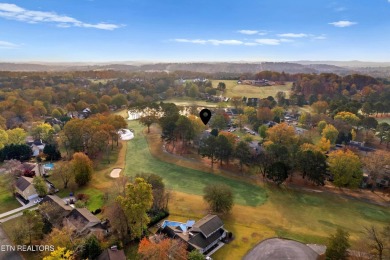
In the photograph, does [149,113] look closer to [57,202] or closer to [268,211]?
[57,202]

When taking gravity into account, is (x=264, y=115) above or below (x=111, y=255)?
above

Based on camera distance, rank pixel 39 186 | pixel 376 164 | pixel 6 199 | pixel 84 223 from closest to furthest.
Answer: pixel 84 223 < pixel 39 186 < pixel 6 199 < pixel 376 164

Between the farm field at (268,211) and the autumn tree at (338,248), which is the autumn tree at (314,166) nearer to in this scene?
the farm field at (268,211)

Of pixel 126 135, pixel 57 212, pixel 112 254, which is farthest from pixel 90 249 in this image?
pixel 126 135

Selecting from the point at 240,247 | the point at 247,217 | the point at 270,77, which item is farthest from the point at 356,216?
the point at 270,77

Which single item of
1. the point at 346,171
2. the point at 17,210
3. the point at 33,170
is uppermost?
the point at 346,171

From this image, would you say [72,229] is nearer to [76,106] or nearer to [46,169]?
[46,169]
